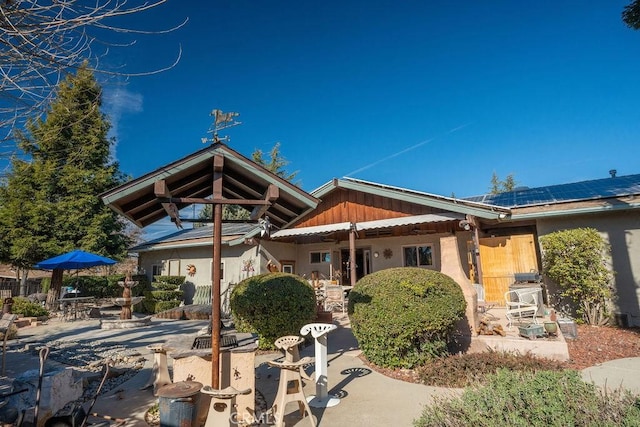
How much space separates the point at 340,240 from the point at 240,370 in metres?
11.4

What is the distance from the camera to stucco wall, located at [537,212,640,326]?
27.9 ft

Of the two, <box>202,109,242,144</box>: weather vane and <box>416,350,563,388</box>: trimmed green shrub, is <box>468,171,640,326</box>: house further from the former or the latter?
<box>202,109,242,144</box>: weather vane

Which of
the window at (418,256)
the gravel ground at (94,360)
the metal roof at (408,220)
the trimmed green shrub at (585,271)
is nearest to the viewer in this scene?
the gravel ground at (94,360)

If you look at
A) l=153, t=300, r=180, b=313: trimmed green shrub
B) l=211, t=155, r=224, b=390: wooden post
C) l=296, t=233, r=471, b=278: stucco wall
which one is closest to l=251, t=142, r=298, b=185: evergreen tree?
l=296, t=233, r=471, b=278: stucco wall

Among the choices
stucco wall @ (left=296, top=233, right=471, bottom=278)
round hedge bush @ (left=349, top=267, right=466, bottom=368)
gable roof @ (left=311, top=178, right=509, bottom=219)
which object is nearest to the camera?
round hedge bush @ (left=349, top=267, right=466, bottom=368)

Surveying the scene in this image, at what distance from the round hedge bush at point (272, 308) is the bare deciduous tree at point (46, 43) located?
4.78 metres

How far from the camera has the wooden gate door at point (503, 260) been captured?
10.5m

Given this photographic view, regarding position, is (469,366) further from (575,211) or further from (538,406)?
(575,211)

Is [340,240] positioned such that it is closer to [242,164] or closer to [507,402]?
[242,164]

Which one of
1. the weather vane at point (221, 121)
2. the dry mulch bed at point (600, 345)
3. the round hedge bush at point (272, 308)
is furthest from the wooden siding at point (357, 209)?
the weather vane at point (221, 121)

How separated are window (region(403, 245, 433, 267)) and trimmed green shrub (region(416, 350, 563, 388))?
7.69m

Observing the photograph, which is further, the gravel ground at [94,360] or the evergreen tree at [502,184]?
the evergreen tree at [502,184]

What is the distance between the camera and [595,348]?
267 inches

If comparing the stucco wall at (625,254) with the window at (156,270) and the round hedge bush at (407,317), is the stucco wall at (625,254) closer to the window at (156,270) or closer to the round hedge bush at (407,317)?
the round hedge bush at (407,317)
